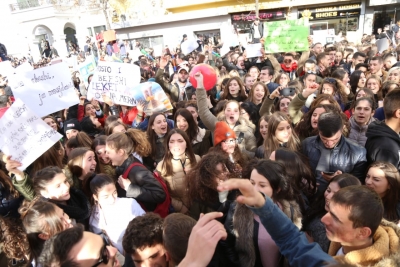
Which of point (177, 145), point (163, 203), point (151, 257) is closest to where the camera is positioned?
point (151, 257)

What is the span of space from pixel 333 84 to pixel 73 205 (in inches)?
158

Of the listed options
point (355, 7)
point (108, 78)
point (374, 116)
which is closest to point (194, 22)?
point (355, 7)

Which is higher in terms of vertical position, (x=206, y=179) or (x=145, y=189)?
(x=206, y=179)

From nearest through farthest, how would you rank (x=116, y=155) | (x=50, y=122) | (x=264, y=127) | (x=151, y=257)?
(x=151, y=257), (x=116, y=155), (x=264, y=127), (x=50, y=122)

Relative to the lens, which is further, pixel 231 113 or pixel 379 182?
pixel 231 113

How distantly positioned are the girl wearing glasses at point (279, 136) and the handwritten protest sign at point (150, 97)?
6.50ft

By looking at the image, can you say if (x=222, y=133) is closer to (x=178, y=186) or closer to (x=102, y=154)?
(x=178, y=186)

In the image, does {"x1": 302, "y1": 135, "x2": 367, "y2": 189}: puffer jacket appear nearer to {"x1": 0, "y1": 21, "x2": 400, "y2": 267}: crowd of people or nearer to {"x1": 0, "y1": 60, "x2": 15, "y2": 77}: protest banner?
{"x1": 0, "y1": 21, "x2": 400, "y2": 267}: crowd of people

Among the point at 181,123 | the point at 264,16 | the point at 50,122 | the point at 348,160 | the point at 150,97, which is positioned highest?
the point at 264,16

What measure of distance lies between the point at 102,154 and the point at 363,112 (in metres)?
3.06

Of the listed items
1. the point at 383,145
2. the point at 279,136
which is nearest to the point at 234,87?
the point at 279,136

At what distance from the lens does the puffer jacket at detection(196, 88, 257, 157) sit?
395 centimetres

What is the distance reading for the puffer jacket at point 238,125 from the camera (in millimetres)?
3947

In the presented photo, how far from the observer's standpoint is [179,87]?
6828 mm
